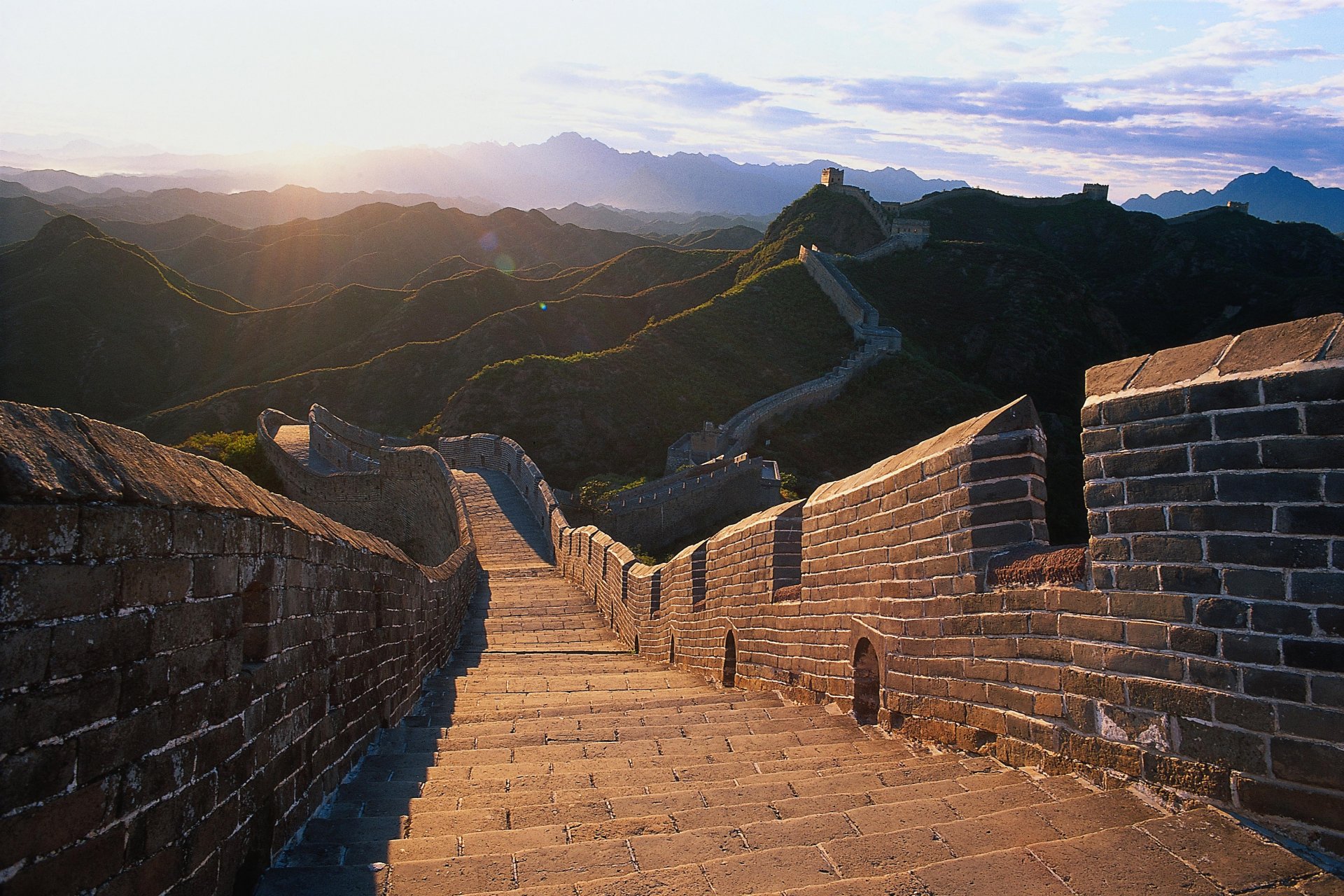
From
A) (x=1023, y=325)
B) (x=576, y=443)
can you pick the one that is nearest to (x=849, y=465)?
(x=576, y=443)

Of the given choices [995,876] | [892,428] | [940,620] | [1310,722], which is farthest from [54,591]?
[892,428]

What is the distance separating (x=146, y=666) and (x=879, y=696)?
146 inches

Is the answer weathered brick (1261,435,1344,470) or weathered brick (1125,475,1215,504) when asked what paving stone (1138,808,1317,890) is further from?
weathered brick (1261,435,1344,470)

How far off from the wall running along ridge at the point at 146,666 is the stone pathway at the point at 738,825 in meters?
0.34

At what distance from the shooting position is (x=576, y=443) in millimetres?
37969

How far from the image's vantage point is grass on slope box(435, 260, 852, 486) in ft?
125

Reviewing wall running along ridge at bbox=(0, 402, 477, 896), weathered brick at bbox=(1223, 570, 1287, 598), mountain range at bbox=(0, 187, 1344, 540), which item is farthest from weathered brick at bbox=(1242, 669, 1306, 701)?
mountain range at bbox=(0, 187, 1344, 540)

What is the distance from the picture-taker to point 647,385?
42594 mm

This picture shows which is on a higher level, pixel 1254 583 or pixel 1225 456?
pixel 1225 456

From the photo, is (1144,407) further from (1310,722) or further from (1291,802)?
(1291,802)

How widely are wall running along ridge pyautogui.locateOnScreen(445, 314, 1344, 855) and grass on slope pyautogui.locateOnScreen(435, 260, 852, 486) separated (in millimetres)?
32061

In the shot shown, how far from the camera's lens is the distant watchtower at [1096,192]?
9211cm

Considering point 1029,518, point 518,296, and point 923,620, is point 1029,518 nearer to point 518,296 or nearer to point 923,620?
point 923,620

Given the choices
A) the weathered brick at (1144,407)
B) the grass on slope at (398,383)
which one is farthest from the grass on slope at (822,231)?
the weathered brick at (1144,407)
